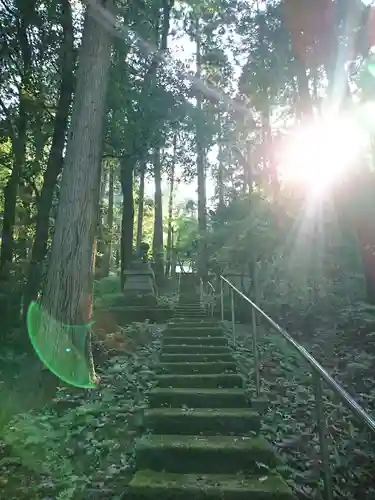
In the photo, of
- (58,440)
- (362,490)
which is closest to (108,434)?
(58,440)

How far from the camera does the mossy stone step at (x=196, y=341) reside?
6.16 m

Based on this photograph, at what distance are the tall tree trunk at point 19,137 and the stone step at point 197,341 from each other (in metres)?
3.93

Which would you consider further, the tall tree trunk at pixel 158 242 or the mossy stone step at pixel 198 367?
the tall tree trunk at pixel 158 242

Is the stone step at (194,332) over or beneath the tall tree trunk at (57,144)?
beneath

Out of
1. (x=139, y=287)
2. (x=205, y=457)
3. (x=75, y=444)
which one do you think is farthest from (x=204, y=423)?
(x=139, y=287)

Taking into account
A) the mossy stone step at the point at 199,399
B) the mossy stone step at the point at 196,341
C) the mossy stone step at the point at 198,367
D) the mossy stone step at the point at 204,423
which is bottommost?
the mossy stone step at the point at 204,423

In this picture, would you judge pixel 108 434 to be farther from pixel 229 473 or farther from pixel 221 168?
pixel 221 168

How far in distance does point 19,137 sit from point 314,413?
824 centimetres

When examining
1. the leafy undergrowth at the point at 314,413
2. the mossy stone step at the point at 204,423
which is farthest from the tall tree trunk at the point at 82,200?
the leafy undergrowth at the point at 314,413

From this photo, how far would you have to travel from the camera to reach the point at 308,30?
368 inches

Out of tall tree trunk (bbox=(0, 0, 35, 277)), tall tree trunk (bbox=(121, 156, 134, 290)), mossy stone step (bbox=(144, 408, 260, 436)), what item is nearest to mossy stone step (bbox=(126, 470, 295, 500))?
mossy stone step (bbox=(144, 408, 260, 436))

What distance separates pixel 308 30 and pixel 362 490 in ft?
30.5

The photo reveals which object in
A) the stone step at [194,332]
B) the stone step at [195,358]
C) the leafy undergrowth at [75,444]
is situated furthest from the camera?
the stone step at [194,332]

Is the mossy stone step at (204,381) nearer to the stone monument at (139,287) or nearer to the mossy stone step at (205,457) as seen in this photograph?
the mossy stone step at (205,457)
